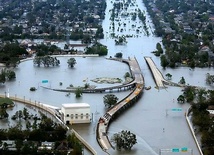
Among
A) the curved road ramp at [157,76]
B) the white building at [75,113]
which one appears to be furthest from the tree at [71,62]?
the white building at [75,113]

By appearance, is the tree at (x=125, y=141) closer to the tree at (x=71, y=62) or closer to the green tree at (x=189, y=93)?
the green tree at (x=189, y=93)

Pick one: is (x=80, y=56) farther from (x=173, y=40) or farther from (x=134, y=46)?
(x=173, y=40)

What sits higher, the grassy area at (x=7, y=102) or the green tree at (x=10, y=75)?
the grassy area at (x=7, y=102)

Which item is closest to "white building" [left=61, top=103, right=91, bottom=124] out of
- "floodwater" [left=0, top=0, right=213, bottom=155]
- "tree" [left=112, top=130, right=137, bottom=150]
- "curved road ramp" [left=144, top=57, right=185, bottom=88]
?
Answer: "floodwater" [left=0, top=0, right=213, bottom=155]

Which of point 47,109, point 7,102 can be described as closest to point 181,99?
point 47,109

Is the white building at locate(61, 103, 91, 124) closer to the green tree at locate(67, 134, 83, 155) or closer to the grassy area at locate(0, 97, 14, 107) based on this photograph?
the green tree at locate(67, 134, 83, 155)

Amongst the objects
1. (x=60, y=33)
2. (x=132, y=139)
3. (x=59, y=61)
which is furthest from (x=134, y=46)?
(x=132, y=139)

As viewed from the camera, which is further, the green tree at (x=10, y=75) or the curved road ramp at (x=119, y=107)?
the green tree at (x=10, y=75)
